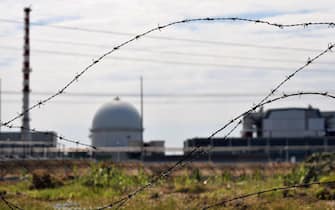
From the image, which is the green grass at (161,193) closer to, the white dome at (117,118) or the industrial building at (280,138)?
the industrial building at (280,138)

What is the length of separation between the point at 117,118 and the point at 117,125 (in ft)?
2.61

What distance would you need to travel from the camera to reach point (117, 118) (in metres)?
84.1

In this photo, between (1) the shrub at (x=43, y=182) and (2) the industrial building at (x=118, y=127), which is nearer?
(1) the shrub at (x=43, y=182)

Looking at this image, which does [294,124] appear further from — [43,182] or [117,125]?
[43,182]

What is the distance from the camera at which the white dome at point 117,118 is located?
84.2 metres

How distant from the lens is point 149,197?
21359 mm

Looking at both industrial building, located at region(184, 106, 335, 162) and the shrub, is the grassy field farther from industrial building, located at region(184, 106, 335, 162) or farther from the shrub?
industrial building, located at region(184, 106, 335, 162)

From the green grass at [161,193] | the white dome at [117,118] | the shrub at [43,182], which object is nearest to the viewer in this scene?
the green grass at [161,193]

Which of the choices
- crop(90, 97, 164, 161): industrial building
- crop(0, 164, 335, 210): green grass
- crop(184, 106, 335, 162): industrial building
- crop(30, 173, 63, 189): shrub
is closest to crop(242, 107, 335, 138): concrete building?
crop(184, 106, 335, 162): industrial building

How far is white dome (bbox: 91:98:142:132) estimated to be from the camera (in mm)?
84188

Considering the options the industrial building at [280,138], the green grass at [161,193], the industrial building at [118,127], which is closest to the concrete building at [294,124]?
the industrial building at [280,138]

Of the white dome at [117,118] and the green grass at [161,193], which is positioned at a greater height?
the white dome at [117,118]

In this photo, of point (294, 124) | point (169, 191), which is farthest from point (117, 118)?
point (169, 191)

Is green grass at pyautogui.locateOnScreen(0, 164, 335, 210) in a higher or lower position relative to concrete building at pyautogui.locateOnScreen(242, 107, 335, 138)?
lower
